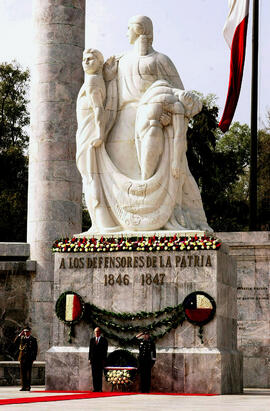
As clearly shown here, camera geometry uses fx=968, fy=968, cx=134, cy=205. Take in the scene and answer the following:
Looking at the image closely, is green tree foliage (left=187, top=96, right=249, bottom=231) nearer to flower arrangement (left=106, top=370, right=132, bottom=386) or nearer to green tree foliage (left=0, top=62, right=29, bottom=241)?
green tree foliage (left=0, top=62, right=29, bottom=241)

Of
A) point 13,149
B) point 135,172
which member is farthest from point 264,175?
point 135,172

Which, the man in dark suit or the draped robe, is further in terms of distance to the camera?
the draped robe

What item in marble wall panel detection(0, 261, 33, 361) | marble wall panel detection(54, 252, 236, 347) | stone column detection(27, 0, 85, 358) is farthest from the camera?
stone column detection(27, 0, 85, 358)

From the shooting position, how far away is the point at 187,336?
19.1 m

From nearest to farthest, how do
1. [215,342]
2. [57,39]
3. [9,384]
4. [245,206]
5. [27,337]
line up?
[215,342], [27,337], [9,384], [57,39], [245,206]

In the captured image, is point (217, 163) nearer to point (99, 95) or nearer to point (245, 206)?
point (245, 206)

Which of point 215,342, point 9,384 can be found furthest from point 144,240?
point 9,384

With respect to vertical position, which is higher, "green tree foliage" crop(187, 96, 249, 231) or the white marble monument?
"green tree foliage" crop(187, 96, 249, 231)

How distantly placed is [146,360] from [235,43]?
1297 cm

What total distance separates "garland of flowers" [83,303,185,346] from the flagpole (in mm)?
9205

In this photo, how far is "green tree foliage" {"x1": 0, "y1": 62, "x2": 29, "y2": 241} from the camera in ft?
150

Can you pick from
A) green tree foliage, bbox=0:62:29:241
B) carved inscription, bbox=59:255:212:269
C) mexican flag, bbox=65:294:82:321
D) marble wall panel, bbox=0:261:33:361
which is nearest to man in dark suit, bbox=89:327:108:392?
mexican flag, bbox=65:294:82:321

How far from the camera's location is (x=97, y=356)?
61.4ft

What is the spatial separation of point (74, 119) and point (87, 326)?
9.65 metres
